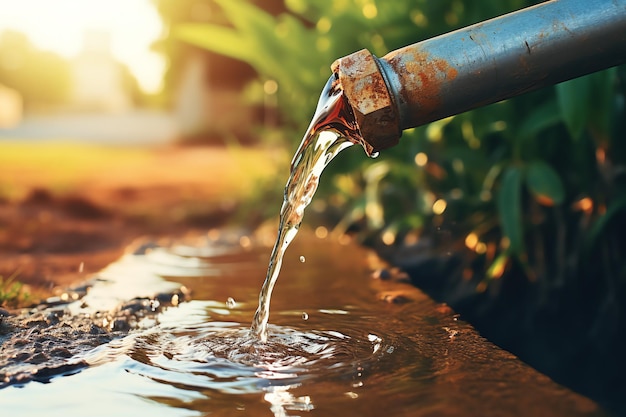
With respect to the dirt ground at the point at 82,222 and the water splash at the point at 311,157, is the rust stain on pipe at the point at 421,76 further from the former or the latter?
the dirt ground at the point at 82,222

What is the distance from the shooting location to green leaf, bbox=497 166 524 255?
2.39m

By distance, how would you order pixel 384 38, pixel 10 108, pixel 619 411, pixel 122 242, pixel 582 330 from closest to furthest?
pixel 619 411 < pixel 582 330 < pixel 384 38 < pixel 122 242 < pixel 10 108

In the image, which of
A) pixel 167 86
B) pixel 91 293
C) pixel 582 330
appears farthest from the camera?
pixel 167 86

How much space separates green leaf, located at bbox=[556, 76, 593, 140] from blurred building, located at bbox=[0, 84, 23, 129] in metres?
27.8

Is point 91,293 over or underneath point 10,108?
underneath

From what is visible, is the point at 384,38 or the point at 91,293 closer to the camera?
the point at 91,293

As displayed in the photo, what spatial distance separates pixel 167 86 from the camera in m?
18.7

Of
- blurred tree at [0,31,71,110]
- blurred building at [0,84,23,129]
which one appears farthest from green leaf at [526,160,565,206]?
blurred tree at [0,31,71,110]

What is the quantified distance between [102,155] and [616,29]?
46.8 ft

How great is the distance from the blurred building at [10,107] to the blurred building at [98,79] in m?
7.74

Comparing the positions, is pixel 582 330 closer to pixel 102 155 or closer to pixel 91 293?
pixel 91 293

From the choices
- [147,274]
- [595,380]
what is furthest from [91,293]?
[595,380]

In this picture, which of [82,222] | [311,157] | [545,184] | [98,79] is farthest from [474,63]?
[98,79]

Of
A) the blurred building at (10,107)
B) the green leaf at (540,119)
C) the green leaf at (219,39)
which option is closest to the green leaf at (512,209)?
the green leaf at (540,119)
